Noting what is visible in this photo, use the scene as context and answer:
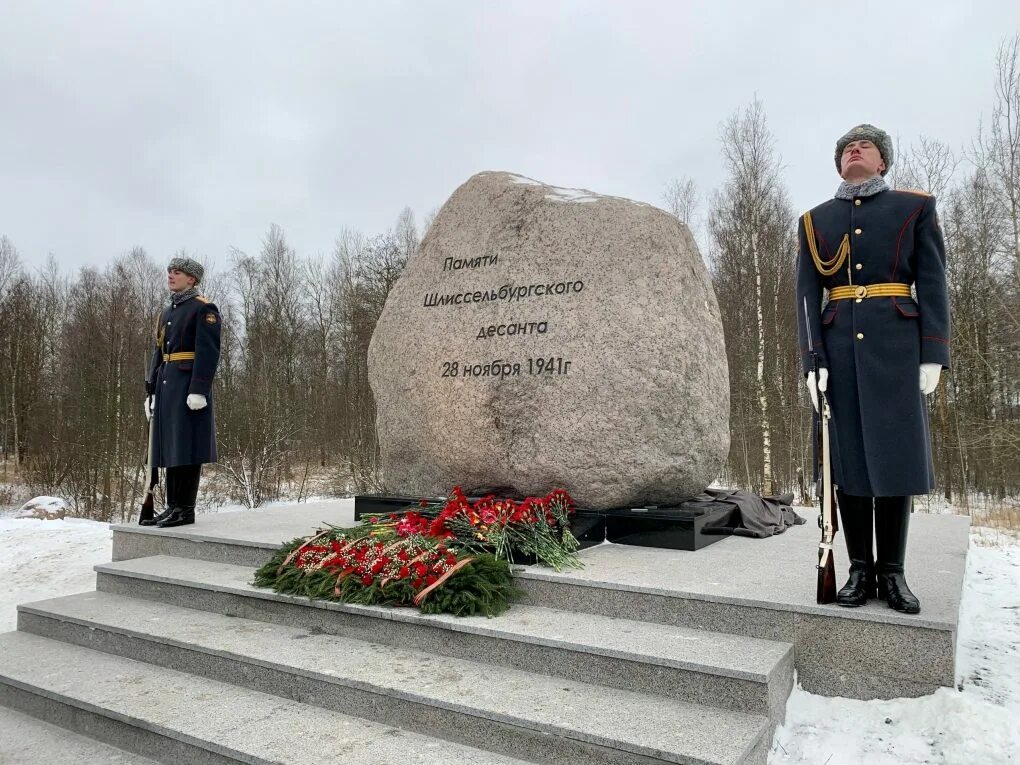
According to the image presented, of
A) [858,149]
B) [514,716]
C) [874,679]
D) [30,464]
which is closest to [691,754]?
[514,716]

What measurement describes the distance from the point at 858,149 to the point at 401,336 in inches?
128

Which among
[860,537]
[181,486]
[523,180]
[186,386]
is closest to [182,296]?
[186,386]

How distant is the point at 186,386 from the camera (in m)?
5.22

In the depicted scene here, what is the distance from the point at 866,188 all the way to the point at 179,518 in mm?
4948

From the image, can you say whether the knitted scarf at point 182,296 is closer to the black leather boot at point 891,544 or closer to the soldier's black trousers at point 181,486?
the soldier's black trousers at point 181,486

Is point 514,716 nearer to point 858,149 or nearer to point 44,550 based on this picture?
point 858,149

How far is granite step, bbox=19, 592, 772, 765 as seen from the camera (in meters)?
2.26

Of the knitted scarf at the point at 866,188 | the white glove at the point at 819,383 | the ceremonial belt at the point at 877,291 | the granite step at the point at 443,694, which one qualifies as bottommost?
the granite step at the point at 443,694

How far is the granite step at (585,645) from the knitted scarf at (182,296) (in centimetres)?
248

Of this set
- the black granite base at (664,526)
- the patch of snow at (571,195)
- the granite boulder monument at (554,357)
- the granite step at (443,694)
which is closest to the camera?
the granite step at (443,694)

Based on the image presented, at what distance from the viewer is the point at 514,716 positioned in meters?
2.39

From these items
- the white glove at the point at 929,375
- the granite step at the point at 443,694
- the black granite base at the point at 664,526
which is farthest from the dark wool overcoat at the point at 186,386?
the white glove at the point at 929,375

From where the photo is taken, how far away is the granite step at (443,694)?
2258 mm

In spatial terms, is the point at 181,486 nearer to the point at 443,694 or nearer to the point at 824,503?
the point at 443,694
